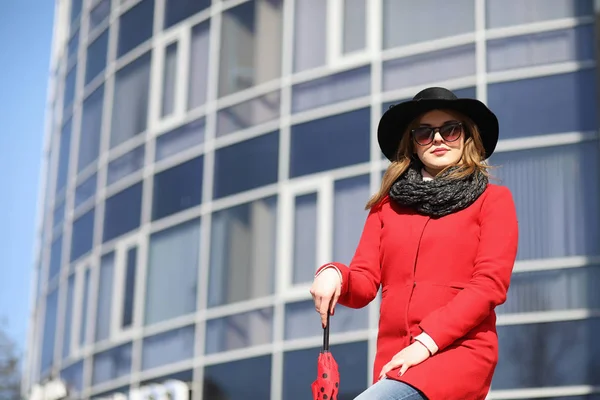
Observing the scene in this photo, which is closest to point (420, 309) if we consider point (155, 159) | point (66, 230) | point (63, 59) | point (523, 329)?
point (523, 329)

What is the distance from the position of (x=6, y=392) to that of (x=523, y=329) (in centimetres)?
2002

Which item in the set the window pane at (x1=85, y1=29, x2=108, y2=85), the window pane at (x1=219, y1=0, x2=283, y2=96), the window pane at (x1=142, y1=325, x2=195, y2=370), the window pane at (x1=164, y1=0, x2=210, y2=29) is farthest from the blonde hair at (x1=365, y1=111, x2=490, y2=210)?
the window pane at (x1=85, y1=29, x2=108, y2=85)

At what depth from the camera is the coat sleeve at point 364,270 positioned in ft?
14.4

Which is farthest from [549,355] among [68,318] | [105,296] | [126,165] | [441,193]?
[68,318]

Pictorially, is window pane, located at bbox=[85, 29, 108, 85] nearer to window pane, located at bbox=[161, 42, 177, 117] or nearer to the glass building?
the glass building

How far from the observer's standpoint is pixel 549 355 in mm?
12039

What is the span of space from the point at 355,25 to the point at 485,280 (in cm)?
1029

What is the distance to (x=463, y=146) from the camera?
4.57 m

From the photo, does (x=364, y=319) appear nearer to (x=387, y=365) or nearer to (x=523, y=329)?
(x=523, y=329)

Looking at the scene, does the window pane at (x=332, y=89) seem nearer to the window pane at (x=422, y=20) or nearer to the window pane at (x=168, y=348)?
the window pane at (x=422, y=20)

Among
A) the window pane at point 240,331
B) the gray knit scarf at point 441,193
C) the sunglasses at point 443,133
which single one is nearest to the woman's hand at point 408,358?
the gray knit scarf at point 441,193

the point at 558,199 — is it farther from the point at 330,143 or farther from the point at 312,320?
the point at 312,320

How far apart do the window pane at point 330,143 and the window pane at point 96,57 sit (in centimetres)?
468

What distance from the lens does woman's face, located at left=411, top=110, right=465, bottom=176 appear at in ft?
14.9
